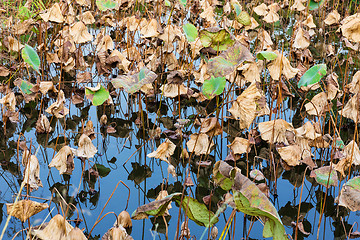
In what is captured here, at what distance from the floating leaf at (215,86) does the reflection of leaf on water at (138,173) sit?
1.27 feet

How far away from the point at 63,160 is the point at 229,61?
1.96ft

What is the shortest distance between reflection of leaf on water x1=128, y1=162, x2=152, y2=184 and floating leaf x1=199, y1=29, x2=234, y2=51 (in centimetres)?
50

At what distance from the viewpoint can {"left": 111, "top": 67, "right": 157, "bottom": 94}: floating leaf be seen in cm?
139

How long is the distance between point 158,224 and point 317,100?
79 centimetres

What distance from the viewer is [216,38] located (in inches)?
57.0

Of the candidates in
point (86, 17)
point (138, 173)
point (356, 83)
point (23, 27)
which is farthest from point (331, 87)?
point (23, 27)

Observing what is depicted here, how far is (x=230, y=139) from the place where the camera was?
183 cm

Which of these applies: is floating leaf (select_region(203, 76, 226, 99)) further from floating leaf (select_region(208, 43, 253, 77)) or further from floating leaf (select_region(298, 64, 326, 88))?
floating leaf (select_region(298, 64, 326, 88))

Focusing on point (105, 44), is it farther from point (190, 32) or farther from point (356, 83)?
point (356, 83)

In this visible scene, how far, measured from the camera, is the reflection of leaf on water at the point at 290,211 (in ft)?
4.51

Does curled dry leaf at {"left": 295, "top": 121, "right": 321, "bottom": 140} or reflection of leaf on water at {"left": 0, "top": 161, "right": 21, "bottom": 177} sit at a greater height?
curled dry leaf at {"left": 295, "top": 121, "right": 321, "bottom": 140}

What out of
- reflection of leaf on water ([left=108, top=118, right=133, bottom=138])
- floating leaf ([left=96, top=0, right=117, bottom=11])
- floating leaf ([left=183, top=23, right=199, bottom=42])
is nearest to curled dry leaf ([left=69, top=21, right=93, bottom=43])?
floating leaf ([left=96, top=0, right=117, bottom=11])

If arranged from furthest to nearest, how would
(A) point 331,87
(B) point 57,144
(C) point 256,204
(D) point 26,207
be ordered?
(B) point 57,144 < (A) point 331,87 < (D) point 26,207 < (C) point 256,204

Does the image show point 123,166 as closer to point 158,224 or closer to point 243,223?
point 158,224
